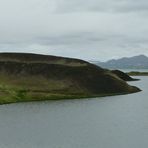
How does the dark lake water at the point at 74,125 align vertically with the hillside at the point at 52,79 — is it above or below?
below

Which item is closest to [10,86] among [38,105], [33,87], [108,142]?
[33,87]

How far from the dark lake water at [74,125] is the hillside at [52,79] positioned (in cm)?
1585

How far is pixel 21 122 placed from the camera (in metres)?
81.8

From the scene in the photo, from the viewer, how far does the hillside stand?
132525 mm

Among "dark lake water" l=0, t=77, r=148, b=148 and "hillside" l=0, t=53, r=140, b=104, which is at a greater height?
"hillside" l=0, t=53, r=140, b=104

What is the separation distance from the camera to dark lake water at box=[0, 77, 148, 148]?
62656 mm

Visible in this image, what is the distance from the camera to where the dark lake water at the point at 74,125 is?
206 feet

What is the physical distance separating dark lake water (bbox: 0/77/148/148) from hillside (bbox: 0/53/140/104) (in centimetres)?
1585

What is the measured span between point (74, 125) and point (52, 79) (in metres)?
68.6

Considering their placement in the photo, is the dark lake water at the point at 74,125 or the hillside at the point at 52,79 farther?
the hillside at the point at 52,79

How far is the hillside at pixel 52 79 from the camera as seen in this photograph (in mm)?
132525

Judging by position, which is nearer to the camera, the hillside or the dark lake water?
the dark lake water

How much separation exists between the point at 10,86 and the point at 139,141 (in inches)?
3029

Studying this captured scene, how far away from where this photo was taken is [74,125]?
77.8 m
